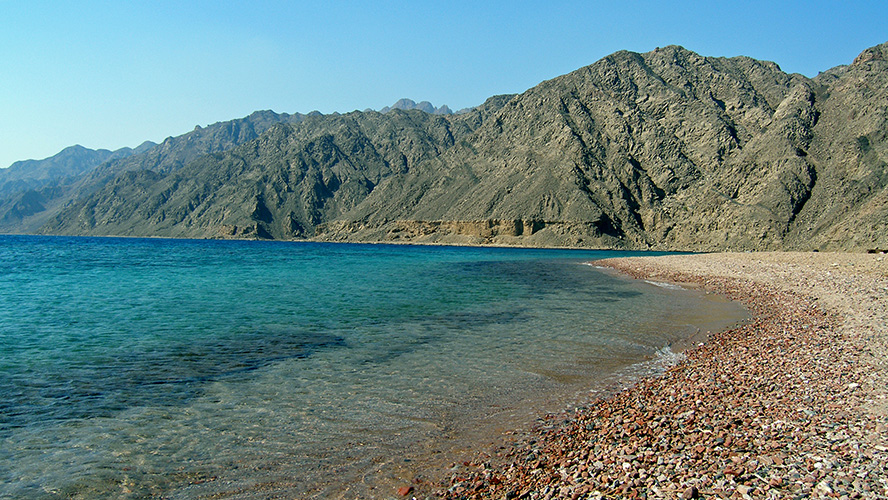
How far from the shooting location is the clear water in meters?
7.34

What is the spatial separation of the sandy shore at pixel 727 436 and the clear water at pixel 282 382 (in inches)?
47.9

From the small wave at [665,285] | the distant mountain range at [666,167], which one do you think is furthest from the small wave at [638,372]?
the distant mountain range at [666,167]

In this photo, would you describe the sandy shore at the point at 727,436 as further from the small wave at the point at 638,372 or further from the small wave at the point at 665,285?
the small wave at the point at 665,285

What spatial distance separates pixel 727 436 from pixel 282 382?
944 cm

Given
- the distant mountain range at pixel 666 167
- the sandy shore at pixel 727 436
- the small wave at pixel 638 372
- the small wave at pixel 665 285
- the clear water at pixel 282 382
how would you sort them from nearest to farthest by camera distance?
the sandy shore at pixel 727 436, the clear water at pixel 282 382, the small wave at pixel 638 372, the small wave at pixel 665 285, the distant mountain range at pixel 666 167

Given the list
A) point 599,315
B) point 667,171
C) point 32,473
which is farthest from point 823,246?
point 32,473

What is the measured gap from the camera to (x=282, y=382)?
1170 centimetres

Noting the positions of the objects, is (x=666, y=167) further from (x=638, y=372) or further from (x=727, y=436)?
(x=727, y=436)

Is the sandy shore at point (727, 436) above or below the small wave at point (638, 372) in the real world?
above

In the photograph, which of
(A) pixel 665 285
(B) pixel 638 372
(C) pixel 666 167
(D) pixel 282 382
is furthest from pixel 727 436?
(C) pixel 666 167

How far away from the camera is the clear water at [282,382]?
7.34 meters

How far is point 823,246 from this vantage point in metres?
77.2

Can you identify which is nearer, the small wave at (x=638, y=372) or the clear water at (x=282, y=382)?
the clear water at (x=282, y=382)

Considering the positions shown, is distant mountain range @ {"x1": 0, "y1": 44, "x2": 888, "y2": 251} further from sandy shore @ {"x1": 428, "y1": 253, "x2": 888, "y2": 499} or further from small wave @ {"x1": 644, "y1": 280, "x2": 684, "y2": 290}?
sandy shore @ {"x1": 428, "y1": 253, "x2": 888, "y2": 499}
